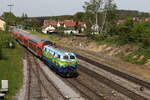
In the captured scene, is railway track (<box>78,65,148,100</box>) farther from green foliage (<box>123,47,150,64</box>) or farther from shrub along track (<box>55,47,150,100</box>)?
green foliage (<box>123,47,150,64</box>)

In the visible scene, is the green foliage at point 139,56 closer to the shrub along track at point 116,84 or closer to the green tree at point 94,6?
the shrub along track at point 116,84

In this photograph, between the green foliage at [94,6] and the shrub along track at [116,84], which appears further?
the green foliage at [94,6]

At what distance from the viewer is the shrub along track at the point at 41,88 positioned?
21967mm

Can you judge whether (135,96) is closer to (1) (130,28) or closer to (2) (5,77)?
(2) (5,77)

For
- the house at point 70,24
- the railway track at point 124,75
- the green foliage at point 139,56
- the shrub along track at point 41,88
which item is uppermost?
the house at point 70,24

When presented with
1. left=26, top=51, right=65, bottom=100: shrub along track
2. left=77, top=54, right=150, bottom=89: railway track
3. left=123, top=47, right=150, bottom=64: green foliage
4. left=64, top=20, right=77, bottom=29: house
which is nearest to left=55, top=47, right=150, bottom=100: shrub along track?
left=77, top=54, right=150, bottom=89: railway track

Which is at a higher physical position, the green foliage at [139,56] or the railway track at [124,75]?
the green foliage at [139,56]

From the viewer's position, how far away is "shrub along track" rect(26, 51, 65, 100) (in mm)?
21967

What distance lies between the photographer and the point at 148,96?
23.8 metres

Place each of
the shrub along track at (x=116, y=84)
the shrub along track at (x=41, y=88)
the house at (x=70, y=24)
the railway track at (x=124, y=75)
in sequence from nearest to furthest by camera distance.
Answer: the shrub along track at (x=41, y=88)
the shrub along track at (x=116, y=84)
the railway track at (x=124, y=75)
the house at (x=70, y=24)

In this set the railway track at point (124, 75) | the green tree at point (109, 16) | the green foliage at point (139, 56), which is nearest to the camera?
the railway track at point (124, 75)

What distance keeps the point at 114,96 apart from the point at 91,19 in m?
65.7

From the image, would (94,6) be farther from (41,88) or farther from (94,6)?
(41,88)

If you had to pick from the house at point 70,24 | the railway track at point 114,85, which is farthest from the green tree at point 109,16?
the house at point 70,24
